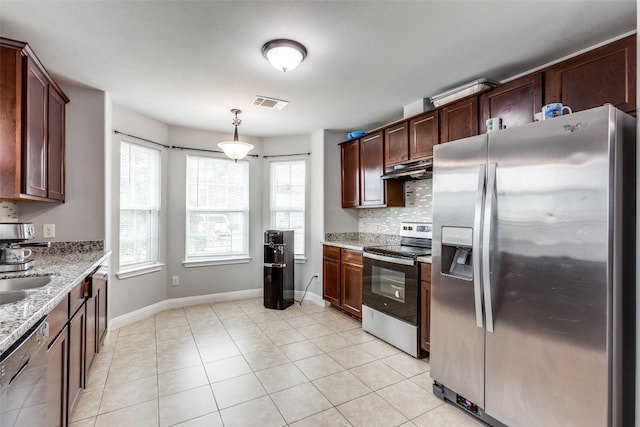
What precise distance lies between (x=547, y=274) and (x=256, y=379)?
82.2 inches

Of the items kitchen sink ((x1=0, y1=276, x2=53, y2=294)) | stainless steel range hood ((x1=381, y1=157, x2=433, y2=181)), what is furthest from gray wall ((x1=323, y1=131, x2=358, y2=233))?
kitchen sink ((x1=0, y1=276, x2=53, y2=294))

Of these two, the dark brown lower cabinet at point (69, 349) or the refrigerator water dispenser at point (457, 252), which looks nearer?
the dark brown lower cabinet at point (69, 349)

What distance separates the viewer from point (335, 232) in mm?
4453

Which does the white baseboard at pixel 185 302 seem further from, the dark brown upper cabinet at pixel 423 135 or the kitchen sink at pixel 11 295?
the dark brown upper cabinet at pixel 423 135

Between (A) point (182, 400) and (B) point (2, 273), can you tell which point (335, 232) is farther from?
(B) point (2, 273)

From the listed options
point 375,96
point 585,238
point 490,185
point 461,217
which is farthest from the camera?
→ point 375,96

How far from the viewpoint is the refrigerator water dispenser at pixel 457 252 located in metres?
2.04

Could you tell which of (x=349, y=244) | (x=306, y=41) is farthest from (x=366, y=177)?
(x=306, y=41)

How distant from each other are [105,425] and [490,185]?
8.93ft

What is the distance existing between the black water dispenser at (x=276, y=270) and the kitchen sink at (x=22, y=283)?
2.53m

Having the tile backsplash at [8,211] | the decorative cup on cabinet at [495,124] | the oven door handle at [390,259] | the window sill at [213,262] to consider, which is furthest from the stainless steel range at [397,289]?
the tile backsplash at [8,211]

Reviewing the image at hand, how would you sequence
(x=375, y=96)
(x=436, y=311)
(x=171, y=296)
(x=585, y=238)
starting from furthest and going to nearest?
(x=171, y=296)
(x=375, y=96)
(x=436, y=311)
(x=585, y=238)

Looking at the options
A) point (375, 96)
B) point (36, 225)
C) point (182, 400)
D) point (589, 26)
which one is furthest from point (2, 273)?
point (589, 26)

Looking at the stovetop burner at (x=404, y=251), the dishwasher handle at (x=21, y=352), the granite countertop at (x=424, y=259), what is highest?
the stovetop burner at (x=404, y=251)
